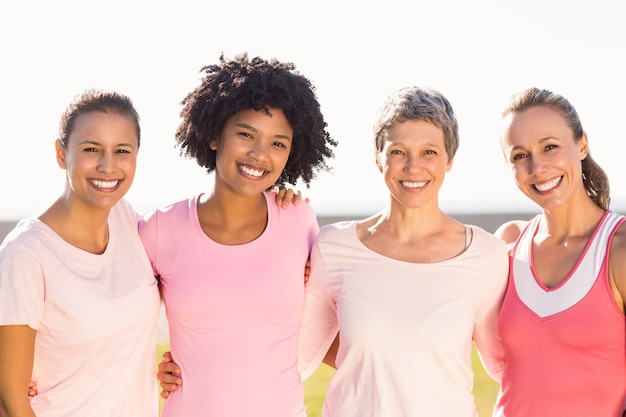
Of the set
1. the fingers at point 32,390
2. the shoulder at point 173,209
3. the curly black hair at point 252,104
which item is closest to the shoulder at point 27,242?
the fingers at point 32,390

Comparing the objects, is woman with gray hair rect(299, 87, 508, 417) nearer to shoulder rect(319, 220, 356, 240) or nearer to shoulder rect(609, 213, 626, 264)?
shoulder rect(319, 220, 356, 240)

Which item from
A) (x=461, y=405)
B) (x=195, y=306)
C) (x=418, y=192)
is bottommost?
(x=461, y=405)

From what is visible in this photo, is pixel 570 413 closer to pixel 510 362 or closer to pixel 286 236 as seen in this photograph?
pixel 510 362

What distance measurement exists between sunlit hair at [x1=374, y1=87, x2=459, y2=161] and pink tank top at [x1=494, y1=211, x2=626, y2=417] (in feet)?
2.28

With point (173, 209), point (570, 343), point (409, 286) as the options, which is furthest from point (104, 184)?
point (570, 343)

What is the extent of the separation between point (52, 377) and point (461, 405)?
1.61 m

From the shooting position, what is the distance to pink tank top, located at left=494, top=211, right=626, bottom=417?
3301mm

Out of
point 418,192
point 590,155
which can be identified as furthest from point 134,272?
point 590,155

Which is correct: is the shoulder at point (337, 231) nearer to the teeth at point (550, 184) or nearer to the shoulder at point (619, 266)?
the teeth at point (550, 184)

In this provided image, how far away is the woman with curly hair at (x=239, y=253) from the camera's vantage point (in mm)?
3492

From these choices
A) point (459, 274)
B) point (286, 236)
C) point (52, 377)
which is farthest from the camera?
point (286, 236)

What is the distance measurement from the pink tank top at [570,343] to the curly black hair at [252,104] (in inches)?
48.0

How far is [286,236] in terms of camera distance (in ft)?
12.3

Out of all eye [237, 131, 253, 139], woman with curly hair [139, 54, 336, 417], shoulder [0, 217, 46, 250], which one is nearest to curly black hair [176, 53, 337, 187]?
woman with curly hair [139, 54, 336, 417]
